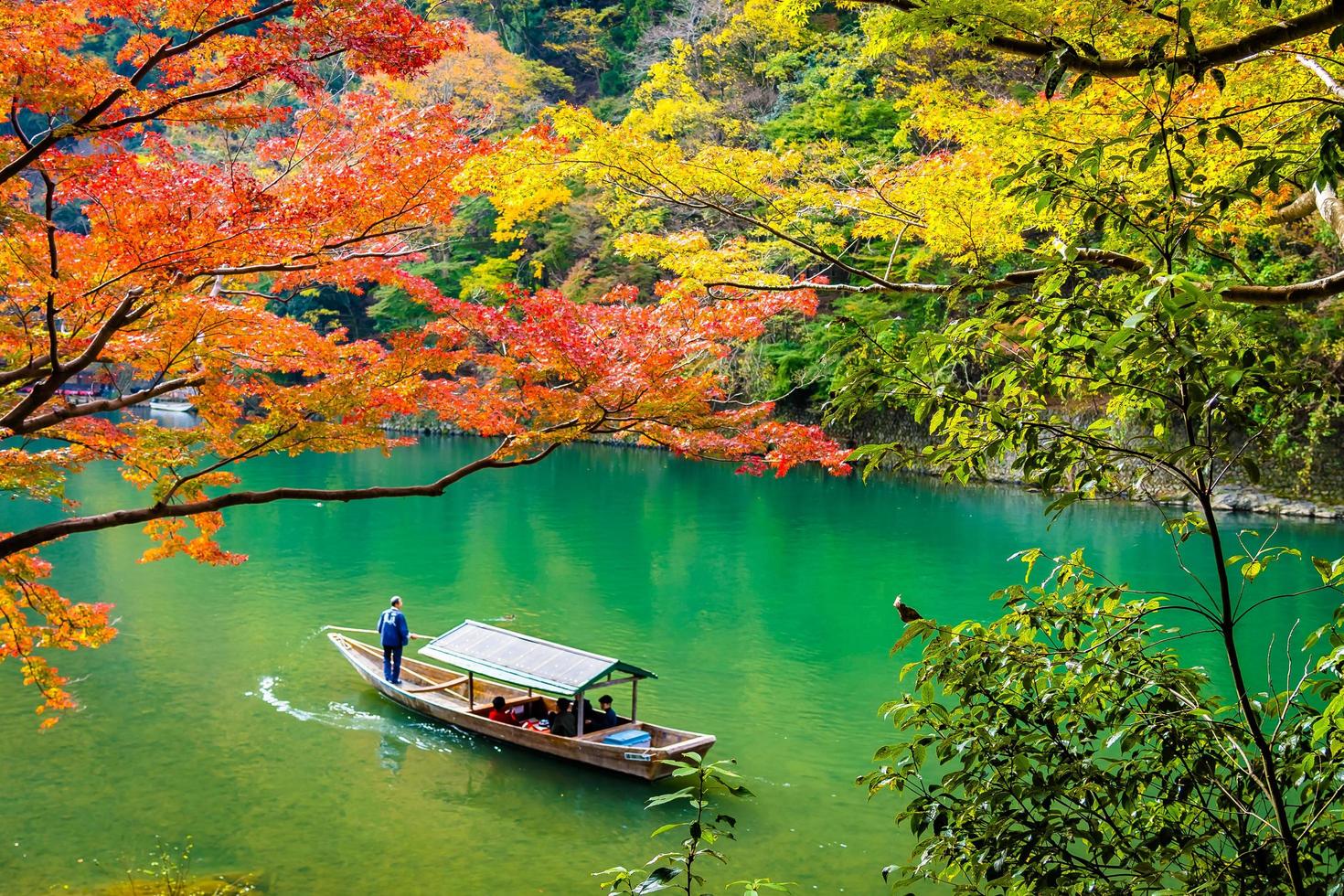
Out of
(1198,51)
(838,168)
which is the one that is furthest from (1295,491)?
(1198,51)

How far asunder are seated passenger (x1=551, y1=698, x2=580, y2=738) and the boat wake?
103cm

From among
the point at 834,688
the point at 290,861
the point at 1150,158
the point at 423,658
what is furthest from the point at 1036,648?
the point at 423,658

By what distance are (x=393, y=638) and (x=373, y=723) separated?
0.85 m

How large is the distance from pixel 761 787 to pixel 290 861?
3673 millimetres

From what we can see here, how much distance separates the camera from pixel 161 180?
4.89 metres

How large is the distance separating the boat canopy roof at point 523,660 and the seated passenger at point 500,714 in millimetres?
384

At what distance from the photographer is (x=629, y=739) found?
8305 millimetres

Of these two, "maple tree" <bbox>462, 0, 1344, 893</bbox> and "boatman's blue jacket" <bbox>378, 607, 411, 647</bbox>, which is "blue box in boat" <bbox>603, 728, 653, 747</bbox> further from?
"maple tree" <bbox>462, 0, 1344, 893</bbox>

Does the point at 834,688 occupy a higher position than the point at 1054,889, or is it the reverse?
the point at 1054,889

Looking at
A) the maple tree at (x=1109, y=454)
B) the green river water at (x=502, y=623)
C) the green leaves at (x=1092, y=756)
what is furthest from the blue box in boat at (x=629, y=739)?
the green leaves at (x=1092, y=756)

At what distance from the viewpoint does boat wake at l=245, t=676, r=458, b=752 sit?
29.2ft

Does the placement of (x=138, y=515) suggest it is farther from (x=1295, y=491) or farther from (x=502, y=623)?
(x=1295, y=491)

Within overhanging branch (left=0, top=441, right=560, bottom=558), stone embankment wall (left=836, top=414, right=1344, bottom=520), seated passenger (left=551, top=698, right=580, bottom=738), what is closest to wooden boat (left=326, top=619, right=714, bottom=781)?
→ seated passenger (left=551, top=698, right=580, bottom=738)

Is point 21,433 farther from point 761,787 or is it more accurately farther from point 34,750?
point 761,787
